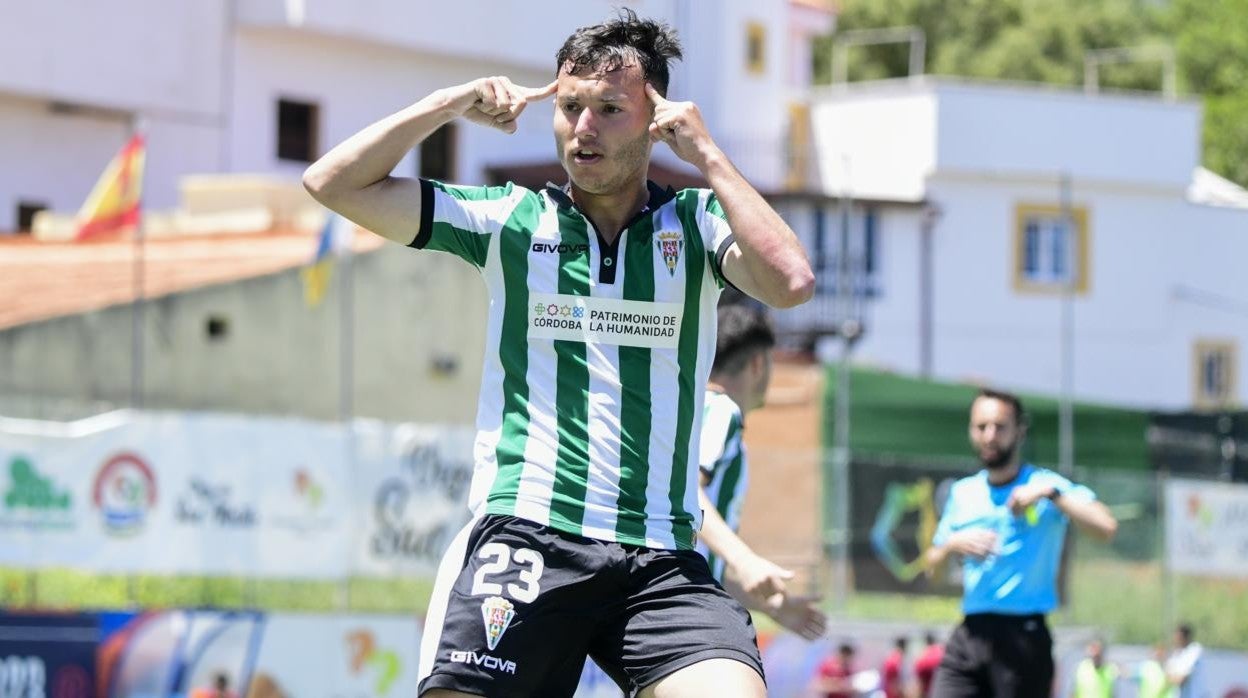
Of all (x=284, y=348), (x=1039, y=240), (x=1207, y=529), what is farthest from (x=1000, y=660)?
(x=1039, y=240)

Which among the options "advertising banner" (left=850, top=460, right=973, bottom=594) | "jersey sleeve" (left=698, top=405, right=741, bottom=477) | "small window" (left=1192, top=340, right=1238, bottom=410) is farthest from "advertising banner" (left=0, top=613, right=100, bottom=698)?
"small window" (left=1192, top=340, right=1238, bottom=410)

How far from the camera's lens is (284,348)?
90.7ft

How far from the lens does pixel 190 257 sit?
31109mm

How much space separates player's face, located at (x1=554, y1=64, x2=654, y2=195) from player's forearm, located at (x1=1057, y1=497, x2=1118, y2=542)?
453 centimetres

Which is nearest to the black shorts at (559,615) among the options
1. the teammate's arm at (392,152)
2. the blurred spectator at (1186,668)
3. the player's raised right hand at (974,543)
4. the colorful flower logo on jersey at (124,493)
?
the teammate's arm at (392,152)

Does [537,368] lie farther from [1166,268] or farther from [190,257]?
[1166,268]

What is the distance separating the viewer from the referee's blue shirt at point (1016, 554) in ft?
32.3

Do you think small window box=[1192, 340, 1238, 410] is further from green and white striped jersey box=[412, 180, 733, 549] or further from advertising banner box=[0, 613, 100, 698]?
green and white striped jersey box=[412, 180, 733, 549]

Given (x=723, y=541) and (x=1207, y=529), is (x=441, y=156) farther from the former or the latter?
(x=723, y=541)

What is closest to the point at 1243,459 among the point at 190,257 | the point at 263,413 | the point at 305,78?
the point at 263,413

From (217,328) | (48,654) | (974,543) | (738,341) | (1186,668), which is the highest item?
(217,328)

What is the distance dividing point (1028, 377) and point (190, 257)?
1972 cm

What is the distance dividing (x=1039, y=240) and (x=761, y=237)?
131 ft

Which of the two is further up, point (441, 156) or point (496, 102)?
point (441, 156)
